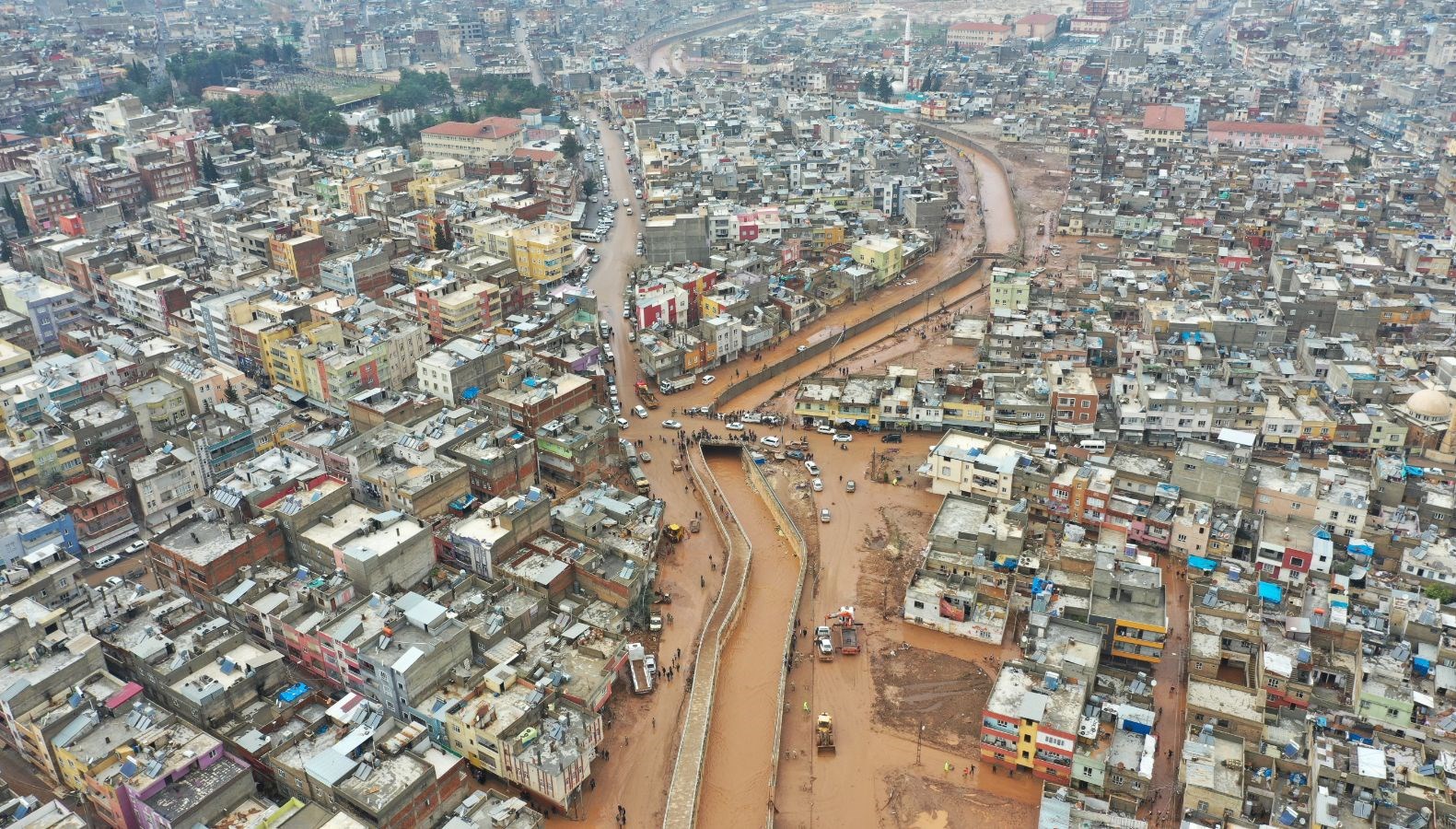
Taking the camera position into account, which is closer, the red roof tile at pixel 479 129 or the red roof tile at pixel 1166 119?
the red roof tile at pixel 479 129

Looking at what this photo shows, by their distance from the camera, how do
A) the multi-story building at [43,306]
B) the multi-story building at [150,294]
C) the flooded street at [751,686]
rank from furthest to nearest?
the multi-story building at [150,294]
the multi-story building at [43,306]
the flooded street at [751,686]

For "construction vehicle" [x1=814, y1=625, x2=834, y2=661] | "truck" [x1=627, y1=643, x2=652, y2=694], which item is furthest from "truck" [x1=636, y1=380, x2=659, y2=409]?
"construction vehicle" [x1=814, y1=625, x2=834, y2=661]

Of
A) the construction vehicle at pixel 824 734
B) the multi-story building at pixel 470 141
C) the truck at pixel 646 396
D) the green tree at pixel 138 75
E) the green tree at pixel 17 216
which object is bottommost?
the construction vehicle at pixel 824 734

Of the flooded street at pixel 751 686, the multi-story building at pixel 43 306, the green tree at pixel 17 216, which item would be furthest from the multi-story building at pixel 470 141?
the flooded street at pixel 751 686

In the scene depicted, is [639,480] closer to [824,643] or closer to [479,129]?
[824,643]

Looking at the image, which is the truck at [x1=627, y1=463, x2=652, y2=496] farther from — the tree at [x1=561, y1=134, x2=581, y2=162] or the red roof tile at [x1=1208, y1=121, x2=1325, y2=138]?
the red roof tile at [x1=1208, y1=121, x2=1325, y2=138]

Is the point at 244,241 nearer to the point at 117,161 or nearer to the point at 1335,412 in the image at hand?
the point at 117,161

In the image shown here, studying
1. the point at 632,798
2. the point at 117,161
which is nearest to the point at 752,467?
the point at 632,798

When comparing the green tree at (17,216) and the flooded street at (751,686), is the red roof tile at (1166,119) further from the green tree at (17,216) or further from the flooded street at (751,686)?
the green tree at (17,216)
